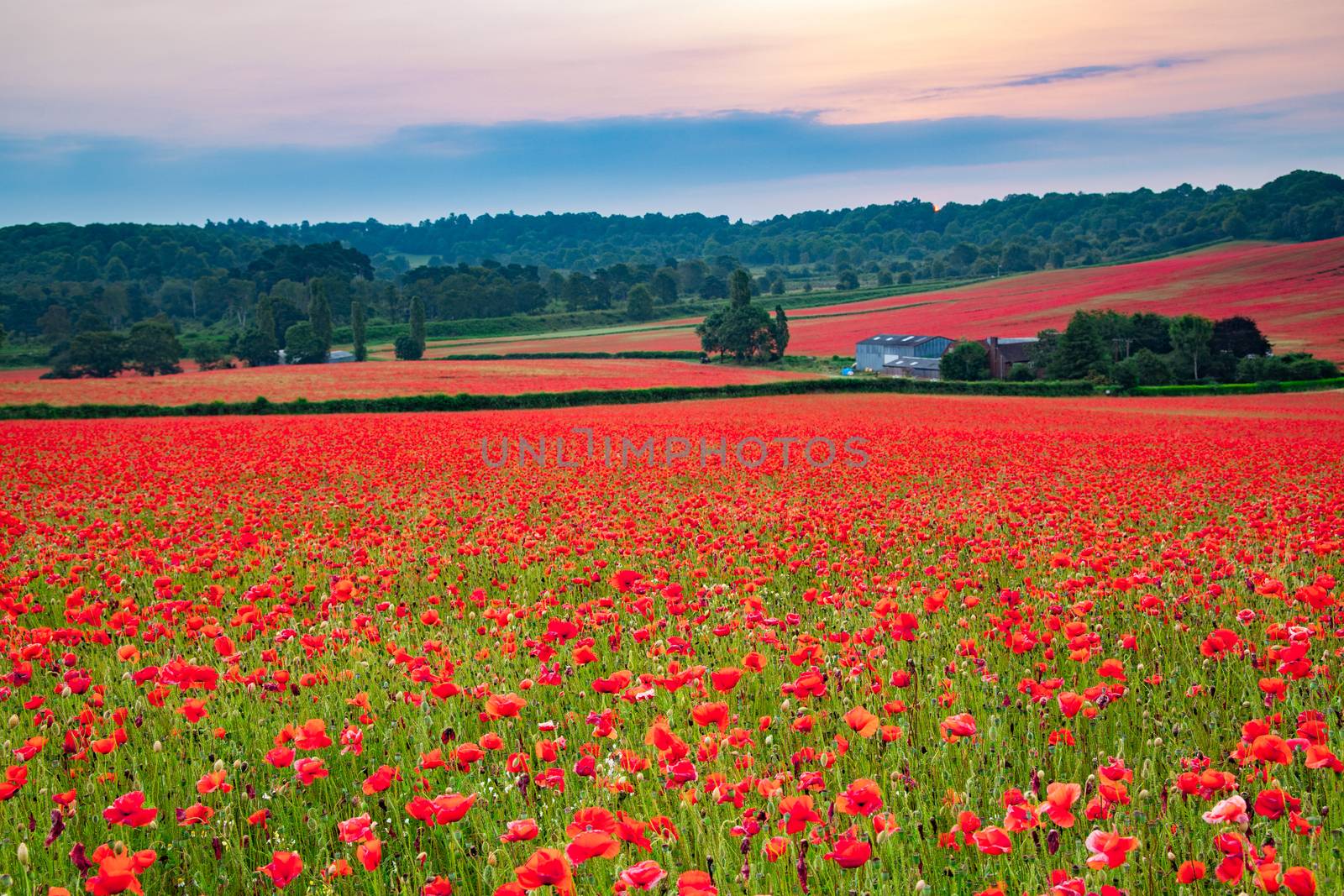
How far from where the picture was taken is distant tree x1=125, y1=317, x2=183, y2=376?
78.9 metres

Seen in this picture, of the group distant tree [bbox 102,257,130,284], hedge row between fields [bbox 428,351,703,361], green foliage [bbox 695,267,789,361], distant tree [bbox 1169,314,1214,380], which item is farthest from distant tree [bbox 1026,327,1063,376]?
distant tree [bbox 102,257,130,284]

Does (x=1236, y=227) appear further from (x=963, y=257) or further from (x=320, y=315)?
(x=320, y=315)

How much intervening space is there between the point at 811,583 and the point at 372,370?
63.2m

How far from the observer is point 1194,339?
61.9 meters

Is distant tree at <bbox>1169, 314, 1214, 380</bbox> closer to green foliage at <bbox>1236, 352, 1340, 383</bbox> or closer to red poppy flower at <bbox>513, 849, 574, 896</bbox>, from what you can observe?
green foliage at <bbox>1236, 352, 1340, 383</bbox>

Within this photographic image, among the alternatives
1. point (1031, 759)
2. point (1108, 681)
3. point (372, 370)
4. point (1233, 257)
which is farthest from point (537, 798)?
point (1233, 257)

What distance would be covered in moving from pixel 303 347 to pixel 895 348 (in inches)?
2188

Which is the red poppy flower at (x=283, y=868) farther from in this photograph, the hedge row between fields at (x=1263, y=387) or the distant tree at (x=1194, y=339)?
the distant tree at (x=1194, y=339)

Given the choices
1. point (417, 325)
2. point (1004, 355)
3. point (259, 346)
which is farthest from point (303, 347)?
point (1004, 355)

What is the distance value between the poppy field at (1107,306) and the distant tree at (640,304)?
572cm

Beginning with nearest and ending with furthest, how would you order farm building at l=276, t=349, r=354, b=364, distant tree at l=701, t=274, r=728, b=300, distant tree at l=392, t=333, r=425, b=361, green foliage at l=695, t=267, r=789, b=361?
green foliage at l=695, t=267, r=789, b=361 → farm building at l=276, t=349, r=354, b=364 → distant tree at l=392, t=333, r=425, b=361 → distant tree at l=701, t=274, r=728, b=300

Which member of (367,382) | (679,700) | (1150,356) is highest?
(1150,356)

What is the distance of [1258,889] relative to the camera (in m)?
3.15

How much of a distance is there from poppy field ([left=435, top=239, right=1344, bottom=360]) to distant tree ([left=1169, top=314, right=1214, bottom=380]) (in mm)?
8471
